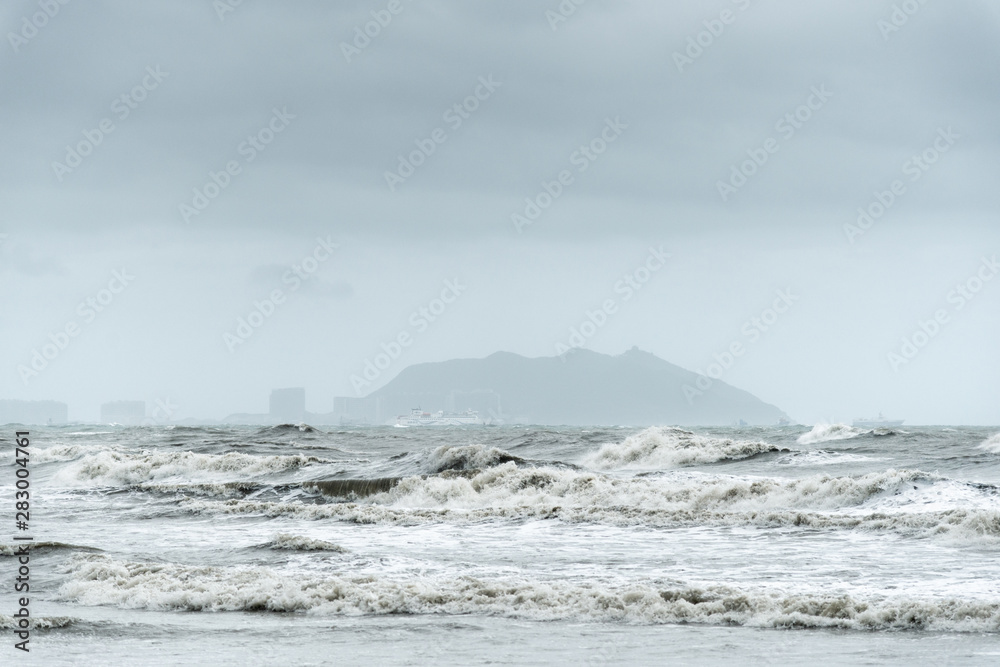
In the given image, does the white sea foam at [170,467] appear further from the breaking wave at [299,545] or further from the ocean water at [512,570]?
the breaking wave at [299,545]

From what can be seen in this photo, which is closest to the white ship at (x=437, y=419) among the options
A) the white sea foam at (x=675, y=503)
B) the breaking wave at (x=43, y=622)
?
the white sea foam at (x=675, y=503)

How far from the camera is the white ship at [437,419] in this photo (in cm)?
17800

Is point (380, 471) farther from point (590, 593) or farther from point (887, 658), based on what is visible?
point (887, 658)

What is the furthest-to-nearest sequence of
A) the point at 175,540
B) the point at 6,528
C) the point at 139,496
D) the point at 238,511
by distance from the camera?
the point at 139,496 → the point at 238,511 → the point at 6,528 → the point at 175,540

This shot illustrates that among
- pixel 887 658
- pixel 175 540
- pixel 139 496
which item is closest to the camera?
pixel 887 658

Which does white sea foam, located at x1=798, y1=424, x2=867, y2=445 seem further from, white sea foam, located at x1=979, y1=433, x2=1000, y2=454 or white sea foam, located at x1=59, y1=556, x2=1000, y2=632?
white sea foam, located at x1=59, y1=556, x2=1000, y2=632

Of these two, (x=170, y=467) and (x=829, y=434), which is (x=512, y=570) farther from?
(x=829, y=434)

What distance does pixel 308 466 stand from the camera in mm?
32438

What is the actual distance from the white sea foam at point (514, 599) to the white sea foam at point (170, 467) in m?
20.1

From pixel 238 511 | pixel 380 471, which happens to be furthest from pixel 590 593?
pixel 380 471

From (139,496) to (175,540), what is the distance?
34.2 feet

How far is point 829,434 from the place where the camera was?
188 ft

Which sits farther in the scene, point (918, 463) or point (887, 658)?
point (918, 463)

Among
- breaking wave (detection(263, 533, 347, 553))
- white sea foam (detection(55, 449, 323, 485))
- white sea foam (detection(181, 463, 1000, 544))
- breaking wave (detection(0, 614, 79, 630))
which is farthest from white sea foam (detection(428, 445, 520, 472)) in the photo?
breaking wave (detection(0, 614, 79, 630))
